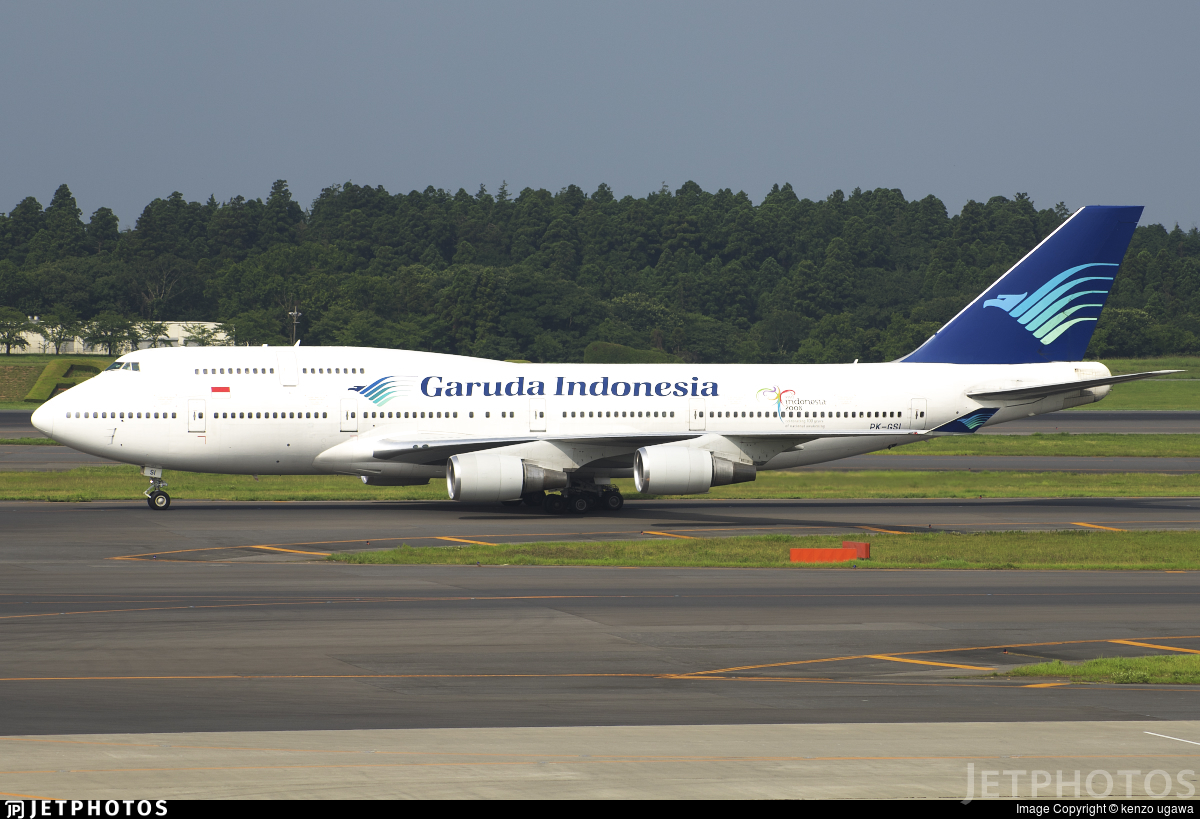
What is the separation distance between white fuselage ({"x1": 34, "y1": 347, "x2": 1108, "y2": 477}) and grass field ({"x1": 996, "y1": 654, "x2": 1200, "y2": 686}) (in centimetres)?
2348

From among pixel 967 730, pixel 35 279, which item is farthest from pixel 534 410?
pixel 35 279

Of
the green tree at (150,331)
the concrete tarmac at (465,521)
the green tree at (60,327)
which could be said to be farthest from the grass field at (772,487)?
the green tree at (60,327)

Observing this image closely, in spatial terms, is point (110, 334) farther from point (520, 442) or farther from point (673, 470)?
point (673, 470)

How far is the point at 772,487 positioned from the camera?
50844 mm

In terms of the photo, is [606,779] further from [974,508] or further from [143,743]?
[974,508]

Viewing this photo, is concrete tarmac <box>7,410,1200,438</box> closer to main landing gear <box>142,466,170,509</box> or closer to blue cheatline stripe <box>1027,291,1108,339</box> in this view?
blue cheatline stripe <box>1027,291,1108,339</box>

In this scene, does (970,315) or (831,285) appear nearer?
(970,315)

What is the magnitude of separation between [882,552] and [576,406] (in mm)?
14369

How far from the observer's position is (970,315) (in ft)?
158

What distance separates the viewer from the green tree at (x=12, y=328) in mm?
163375

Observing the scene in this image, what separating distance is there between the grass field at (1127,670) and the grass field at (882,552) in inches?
448

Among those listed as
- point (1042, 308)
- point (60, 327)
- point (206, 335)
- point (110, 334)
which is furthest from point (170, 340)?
point (1042, 308)

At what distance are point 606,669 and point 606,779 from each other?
6394 millimetres

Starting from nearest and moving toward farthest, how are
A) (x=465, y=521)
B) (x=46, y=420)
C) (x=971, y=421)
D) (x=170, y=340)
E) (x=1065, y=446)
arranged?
(x=465, y=521), (x=46, y=420), (x=971, y=421), (x=1065, y=446), (x=170, y=340)
